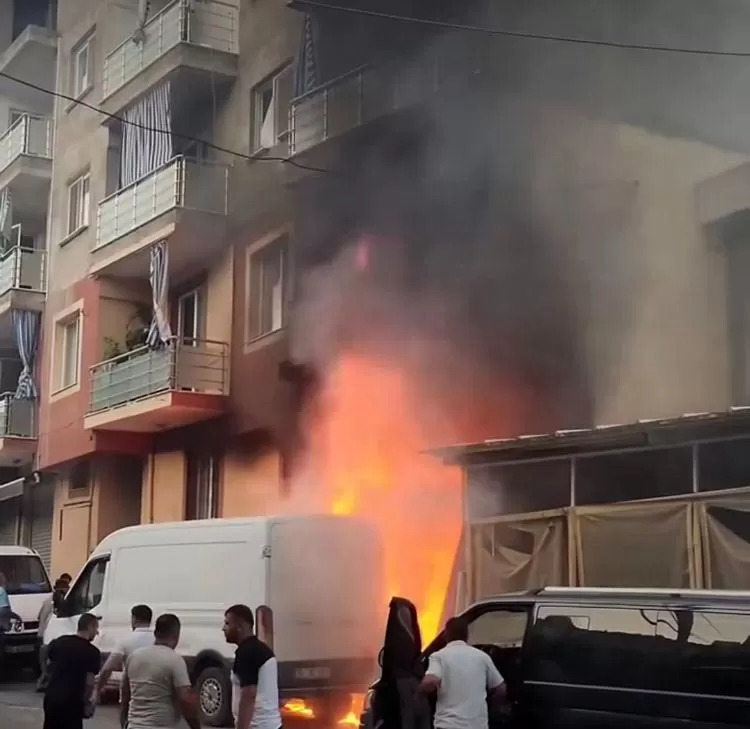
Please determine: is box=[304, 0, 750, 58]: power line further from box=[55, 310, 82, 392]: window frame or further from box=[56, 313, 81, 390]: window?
box=[56, 313, 81, 390]: window

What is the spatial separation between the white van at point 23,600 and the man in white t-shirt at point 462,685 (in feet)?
32.5

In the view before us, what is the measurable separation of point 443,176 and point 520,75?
69.9 inches

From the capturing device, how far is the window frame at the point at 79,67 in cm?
2206

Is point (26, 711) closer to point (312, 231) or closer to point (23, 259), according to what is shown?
point (312, 231)

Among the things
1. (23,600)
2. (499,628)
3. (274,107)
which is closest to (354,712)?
(499,628)

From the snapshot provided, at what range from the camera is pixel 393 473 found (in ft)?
45.5

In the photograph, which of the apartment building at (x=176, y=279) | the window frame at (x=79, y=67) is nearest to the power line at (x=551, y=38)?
Result: the apartment building at (x=176, y=279)

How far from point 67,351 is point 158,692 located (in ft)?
56.1

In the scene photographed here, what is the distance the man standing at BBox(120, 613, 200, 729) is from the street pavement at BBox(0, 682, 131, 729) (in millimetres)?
5451

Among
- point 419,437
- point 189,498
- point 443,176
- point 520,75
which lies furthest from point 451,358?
point 189,498

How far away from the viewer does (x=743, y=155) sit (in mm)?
11133

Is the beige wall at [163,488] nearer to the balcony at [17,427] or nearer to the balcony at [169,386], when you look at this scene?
the balcony at [169,386]

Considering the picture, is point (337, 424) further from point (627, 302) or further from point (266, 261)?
point (627, 302)

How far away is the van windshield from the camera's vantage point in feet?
53.8
